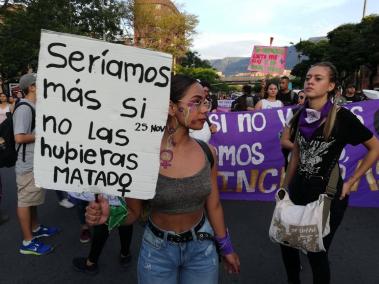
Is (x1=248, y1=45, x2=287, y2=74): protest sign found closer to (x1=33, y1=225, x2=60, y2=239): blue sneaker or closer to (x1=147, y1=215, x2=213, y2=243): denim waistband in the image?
(x1=33, y1=225, x2=60, y2=239): blue sneaker

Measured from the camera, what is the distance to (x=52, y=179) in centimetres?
169

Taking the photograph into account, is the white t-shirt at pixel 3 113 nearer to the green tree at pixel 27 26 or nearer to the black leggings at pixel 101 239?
the black leggings at pixel 101 239

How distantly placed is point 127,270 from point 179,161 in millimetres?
2060

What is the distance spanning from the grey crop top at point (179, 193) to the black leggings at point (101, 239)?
5.27 ft

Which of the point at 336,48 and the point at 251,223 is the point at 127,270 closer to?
the point at 251,223

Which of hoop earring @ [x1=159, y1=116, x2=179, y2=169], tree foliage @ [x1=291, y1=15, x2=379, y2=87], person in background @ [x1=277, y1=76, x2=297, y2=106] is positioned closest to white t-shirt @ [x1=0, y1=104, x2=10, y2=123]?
person in background @ [x1=277, y1=76, x2=297, y2=106]

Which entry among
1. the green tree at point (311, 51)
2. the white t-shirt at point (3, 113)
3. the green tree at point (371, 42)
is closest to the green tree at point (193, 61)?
the green tree at point (311, 51)

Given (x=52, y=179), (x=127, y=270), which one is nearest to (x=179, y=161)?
(x=52, y=179)

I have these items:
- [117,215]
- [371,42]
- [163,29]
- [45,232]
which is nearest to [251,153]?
[45,232]

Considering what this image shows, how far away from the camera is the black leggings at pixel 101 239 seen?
3.42m

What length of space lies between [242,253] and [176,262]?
2178mm

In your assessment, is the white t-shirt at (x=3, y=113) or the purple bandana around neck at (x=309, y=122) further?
the white t-shirt at (x=3, y=113)

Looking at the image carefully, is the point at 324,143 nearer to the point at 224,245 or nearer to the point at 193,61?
the point at 224,245

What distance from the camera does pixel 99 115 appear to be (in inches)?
64.3
